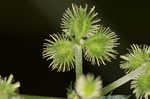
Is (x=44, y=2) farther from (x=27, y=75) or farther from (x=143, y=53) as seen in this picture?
(x=143, y=53)

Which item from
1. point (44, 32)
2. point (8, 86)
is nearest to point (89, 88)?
point (8, 86)

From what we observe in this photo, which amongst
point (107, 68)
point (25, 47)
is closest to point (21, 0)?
point (25, 47)

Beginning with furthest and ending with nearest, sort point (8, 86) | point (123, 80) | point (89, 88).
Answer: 1. point (123, 80)
2. point (8, 86)
3. point (89, 88)

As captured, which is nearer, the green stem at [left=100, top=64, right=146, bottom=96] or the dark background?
the green stem at [left=100, top=64, right=146, bottom=96]

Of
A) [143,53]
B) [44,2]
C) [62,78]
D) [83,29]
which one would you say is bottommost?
[62,78]

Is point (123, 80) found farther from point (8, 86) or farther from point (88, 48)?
point (8, 86)

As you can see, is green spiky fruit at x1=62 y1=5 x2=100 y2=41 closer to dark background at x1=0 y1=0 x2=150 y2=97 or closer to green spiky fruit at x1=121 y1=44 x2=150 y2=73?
green spiky fruit at x1=121 y1=44 x2=150 y2=73

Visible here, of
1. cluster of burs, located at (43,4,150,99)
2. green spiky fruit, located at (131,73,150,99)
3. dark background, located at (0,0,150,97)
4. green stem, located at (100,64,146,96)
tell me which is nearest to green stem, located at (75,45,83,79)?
cluster of burs, located at (43,4,150,99)
